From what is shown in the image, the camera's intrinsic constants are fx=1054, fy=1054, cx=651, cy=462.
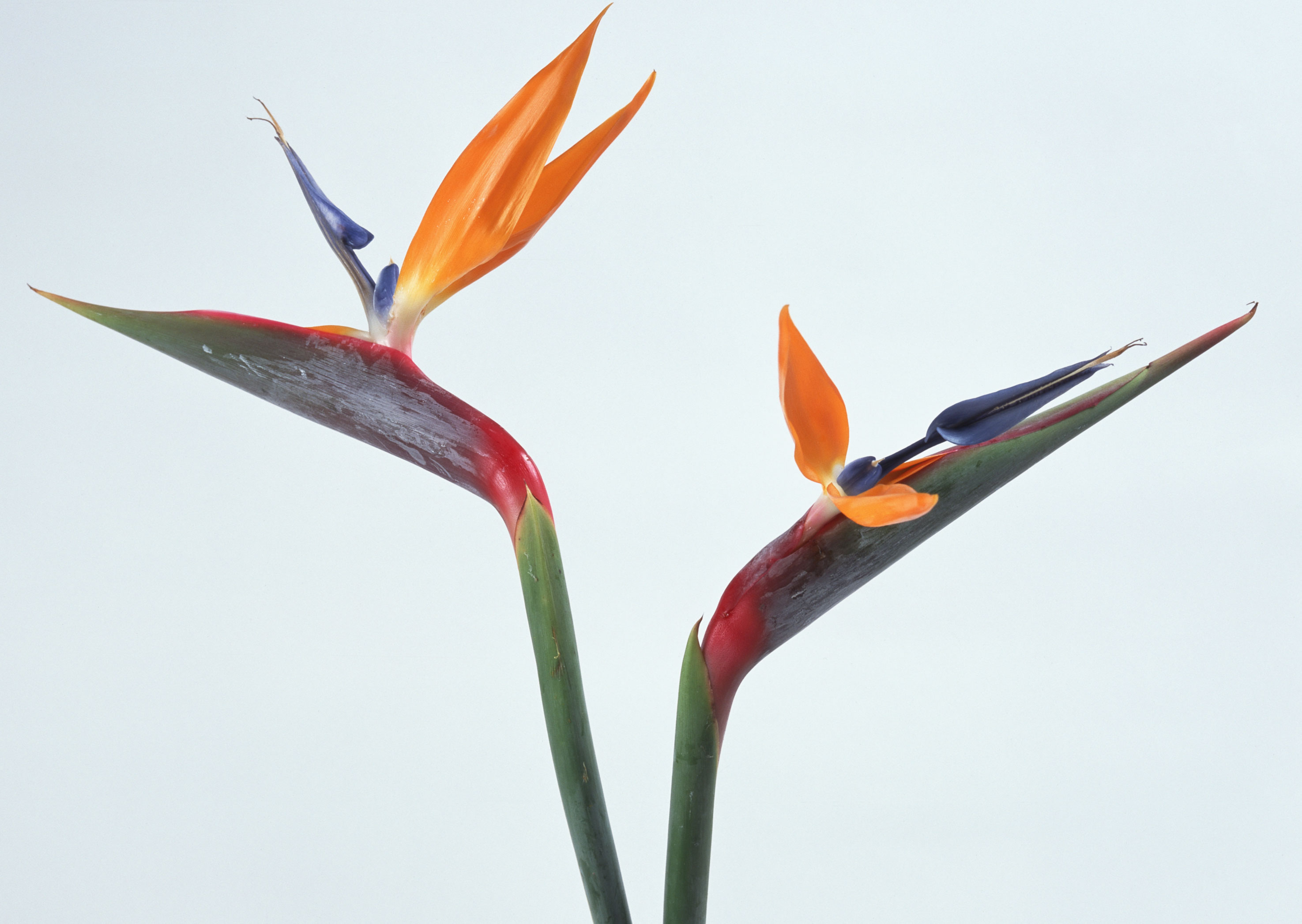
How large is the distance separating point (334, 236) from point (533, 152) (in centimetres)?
12

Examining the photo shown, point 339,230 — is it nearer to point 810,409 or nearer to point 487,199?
point 487,199

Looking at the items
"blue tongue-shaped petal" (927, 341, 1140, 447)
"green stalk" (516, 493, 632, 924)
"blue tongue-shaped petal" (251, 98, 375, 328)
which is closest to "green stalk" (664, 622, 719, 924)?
"green stalk" (516, 493, 632, 924)

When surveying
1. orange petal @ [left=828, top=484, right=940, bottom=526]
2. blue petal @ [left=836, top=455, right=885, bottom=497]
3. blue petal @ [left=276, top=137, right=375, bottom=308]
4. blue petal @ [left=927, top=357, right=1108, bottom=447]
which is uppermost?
blue petal @ [left=276, top=137, right=375, bottom=308]

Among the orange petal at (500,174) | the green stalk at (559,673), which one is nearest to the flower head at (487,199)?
the orange petal at (500,174)

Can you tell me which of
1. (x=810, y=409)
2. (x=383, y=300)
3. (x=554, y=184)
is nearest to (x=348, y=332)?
(x=383, y=300)

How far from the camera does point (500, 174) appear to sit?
1.77 ft

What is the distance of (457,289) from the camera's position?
0.58 m

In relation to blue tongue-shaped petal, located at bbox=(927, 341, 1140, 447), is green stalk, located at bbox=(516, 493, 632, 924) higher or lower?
lower

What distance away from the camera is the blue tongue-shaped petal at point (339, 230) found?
1.87 ft

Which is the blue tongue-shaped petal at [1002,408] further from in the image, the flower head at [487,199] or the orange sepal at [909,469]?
the flower head at [487,199]

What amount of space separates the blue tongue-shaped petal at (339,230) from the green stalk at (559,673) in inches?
6.4

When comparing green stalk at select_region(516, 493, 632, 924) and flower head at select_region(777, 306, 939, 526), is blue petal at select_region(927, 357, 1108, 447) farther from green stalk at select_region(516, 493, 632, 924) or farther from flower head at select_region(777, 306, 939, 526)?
green stalk at select_region(516, 493, 632, 924)

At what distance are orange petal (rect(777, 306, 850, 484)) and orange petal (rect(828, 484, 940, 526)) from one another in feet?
0.10

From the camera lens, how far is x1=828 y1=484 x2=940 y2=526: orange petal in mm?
449
